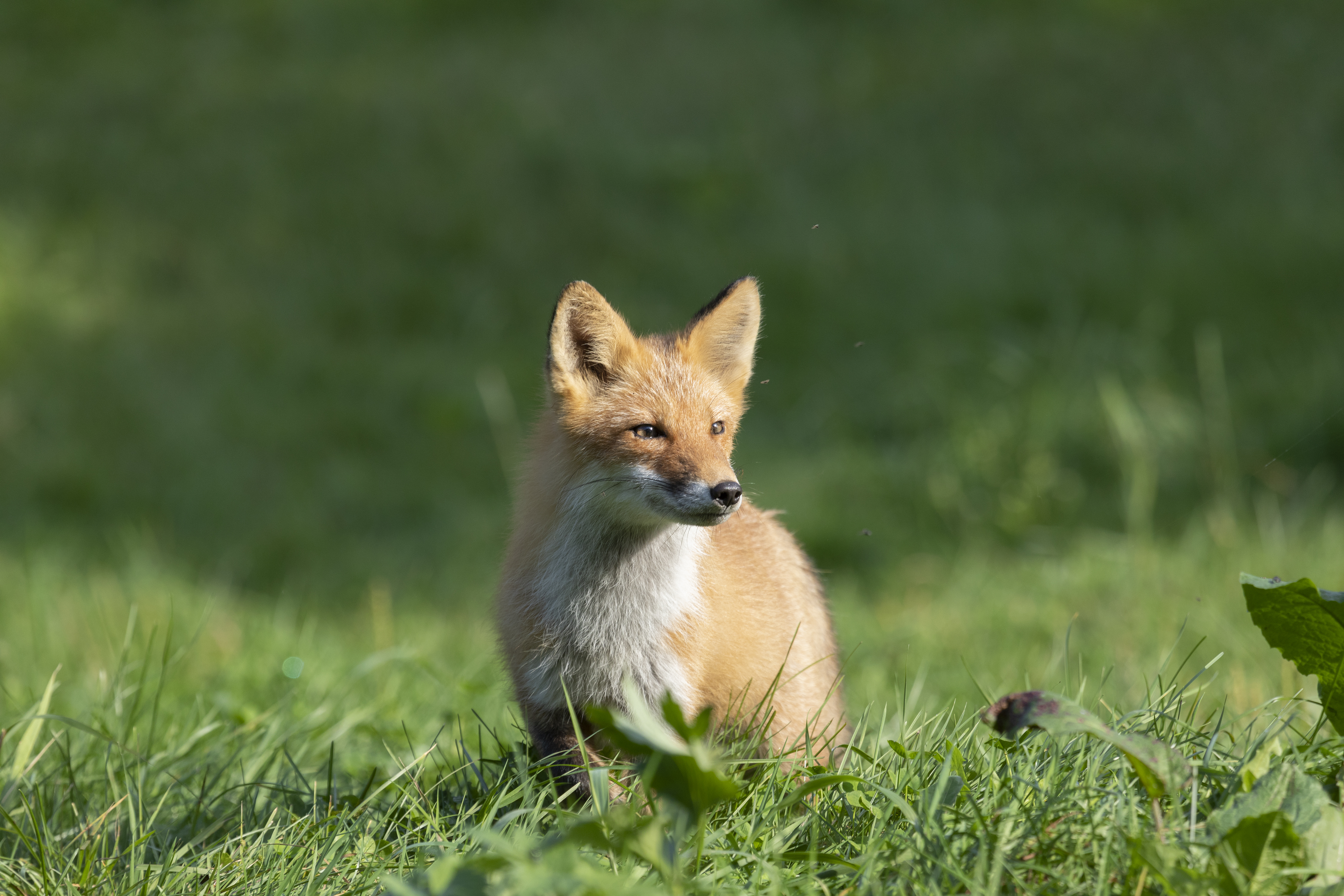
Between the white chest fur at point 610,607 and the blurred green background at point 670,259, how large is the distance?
3.82 m

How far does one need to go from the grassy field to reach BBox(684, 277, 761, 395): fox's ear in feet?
4.01

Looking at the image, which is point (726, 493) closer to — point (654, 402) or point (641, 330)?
point (654, 402)

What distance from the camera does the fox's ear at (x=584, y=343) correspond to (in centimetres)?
336

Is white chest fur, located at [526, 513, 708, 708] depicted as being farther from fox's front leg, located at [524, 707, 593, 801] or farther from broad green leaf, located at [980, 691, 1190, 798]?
broad green leaf, located at [980, 691, 1190, 798]

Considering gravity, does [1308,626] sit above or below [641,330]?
above

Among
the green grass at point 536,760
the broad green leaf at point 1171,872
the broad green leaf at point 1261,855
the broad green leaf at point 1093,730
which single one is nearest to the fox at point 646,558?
the green grass at point 536,760

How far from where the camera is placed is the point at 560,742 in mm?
3031

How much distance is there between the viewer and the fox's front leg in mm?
2887

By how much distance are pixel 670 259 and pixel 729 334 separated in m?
7.01

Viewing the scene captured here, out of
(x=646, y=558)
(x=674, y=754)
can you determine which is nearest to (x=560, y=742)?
(x=646, y=558)

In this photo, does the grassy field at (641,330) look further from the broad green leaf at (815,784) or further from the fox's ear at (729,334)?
the fox's ear at (729,334)

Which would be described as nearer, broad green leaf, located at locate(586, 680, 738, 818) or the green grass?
broad green leaf, located at locate(586, 680, 738, 818)

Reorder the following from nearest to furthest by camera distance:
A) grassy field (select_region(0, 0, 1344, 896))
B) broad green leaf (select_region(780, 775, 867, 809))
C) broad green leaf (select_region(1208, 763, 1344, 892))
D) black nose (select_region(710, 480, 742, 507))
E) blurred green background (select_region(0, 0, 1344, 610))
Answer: broad green leaf (select_region(1208, 763, 1344, 892)) < broad green leaf (select_region(780, 775, 867, 809)) < grassy field (select_region(0, 0, 1344, 896)) < black nose (select_region(710, 480, 742, 507)) < blurred green background (select_region(0, 0, 1344, 610))

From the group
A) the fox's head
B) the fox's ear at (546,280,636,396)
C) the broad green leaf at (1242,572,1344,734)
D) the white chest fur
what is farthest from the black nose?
the broad green leaf at (1242,572,1344,734)
